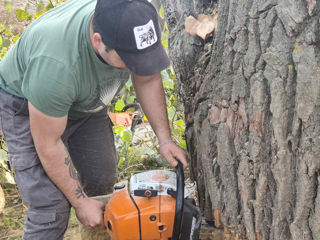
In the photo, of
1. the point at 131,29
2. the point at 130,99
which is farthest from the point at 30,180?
the point at 130,99

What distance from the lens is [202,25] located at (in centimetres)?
183

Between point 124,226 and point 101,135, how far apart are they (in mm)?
712

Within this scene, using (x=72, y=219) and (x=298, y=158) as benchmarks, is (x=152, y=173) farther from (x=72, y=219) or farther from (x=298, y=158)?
(x=72, y=219)

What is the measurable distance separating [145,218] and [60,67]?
0.80 metres

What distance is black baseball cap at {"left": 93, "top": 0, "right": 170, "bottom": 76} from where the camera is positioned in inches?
56.6

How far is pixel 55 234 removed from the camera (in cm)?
192

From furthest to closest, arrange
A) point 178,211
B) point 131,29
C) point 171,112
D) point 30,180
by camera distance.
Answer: point 171,112, point 30,180, point 178,211, point 131,29

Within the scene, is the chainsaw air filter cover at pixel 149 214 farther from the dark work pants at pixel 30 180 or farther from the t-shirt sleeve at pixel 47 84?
the t-shirt sleeve at pixel 47 84

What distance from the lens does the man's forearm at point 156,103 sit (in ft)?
6.63

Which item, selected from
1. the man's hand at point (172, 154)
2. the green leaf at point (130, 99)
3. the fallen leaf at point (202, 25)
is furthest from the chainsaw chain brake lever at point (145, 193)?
the green leaf at point (130, 99)

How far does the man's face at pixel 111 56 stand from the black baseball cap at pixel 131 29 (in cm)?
4

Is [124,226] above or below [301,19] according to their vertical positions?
below

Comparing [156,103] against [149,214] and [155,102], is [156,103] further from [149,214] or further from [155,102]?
[149,214]

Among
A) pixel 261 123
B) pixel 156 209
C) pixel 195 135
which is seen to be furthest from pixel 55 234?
pixel 261 123
